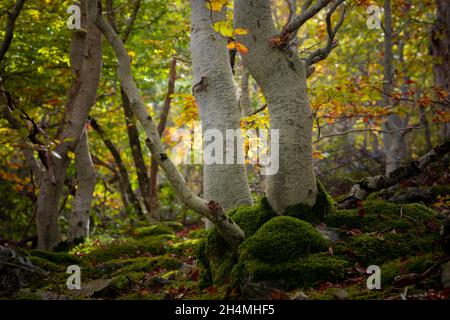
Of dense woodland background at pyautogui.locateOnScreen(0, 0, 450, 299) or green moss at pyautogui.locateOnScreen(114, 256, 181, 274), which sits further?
green moss at pyautogui.locateOnScreen(114, 256, 181, 274)

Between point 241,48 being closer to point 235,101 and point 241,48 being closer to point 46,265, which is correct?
point 235,101

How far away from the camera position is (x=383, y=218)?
406 cm

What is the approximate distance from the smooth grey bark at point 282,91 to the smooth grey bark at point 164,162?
68cm

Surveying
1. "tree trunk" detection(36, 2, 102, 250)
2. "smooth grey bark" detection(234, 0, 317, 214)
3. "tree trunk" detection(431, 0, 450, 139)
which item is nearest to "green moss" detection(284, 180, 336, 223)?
"smooth grey bark" detection(234, 0, 317, 214)

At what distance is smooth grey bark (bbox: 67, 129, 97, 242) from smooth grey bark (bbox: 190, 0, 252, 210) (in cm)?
449

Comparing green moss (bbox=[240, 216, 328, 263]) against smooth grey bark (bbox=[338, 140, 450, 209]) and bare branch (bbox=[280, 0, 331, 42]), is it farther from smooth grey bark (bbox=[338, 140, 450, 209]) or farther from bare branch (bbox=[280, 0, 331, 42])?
bare branch (bbox=[280, 0, 331, 42])

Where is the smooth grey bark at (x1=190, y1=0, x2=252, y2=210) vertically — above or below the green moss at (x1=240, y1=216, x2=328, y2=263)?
above

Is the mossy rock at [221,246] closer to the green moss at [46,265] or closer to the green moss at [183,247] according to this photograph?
the green moss at [183,247]

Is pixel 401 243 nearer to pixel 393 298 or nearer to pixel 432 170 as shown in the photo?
pixel 393 298

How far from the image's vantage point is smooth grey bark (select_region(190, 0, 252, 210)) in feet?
15.0

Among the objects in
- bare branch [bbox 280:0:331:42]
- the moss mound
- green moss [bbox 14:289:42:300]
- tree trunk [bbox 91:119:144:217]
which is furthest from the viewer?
tree trunk [bbox 91:119:144:217]

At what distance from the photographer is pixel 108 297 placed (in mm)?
4004

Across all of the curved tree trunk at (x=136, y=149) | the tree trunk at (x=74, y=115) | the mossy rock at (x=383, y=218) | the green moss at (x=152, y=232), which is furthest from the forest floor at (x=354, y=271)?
the curved tree trunk at (x=136, y=149)

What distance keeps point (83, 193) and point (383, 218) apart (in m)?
6.35
